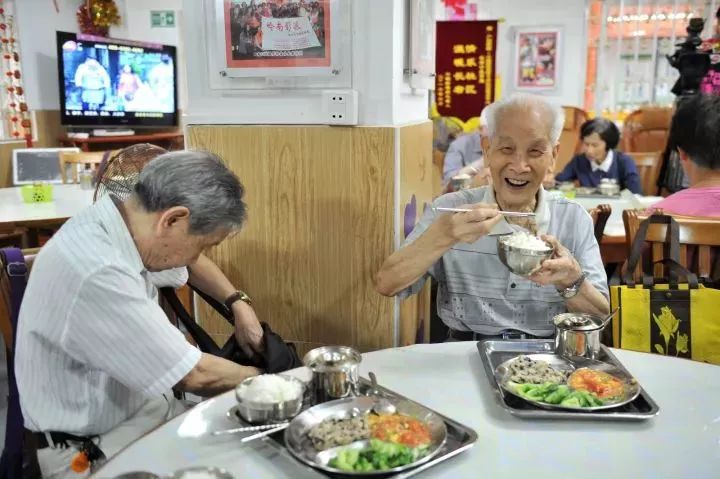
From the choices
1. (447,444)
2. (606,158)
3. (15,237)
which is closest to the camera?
(447,444)

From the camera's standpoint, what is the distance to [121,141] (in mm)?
6645

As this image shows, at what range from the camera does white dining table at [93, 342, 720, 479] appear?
993 mm

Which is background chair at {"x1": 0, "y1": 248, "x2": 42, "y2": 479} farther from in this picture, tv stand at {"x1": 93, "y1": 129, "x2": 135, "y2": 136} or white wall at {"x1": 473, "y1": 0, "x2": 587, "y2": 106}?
white wall at {"x1": 473, "y1": 0, "x2": 587, "y2": 106}

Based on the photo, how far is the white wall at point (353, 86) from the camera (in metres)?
1.80

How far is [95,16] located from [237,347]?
18.5 ft

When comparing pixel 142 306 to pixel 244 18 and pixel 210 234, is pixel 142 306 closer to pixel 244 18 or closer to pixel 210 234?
pixel 210 234

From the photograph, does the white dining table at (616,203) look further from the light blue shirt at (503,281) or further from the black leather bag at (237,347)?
the black leather bag at (237,347)

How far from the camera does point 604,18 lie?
22.8ft

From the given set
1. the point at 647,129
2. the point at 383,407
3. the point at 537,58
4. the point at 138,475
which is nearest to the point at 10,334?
the point at 138,475

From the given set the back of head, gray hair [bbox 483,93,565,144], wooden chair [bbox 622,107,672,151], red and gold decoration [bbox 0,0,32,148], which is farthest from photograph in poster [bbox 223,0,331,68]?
wooden chair [bbox 622,107,672,151]

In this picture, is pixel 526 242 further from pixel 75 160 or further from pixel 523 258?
pixel 75 160

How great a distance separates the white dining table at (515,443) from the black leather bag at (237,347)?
0.38 meters

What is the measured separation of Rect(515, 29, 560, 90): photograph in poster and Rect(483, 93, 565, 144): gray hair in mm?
5893

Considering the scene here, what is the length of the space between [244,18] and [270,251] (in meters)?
0.71
